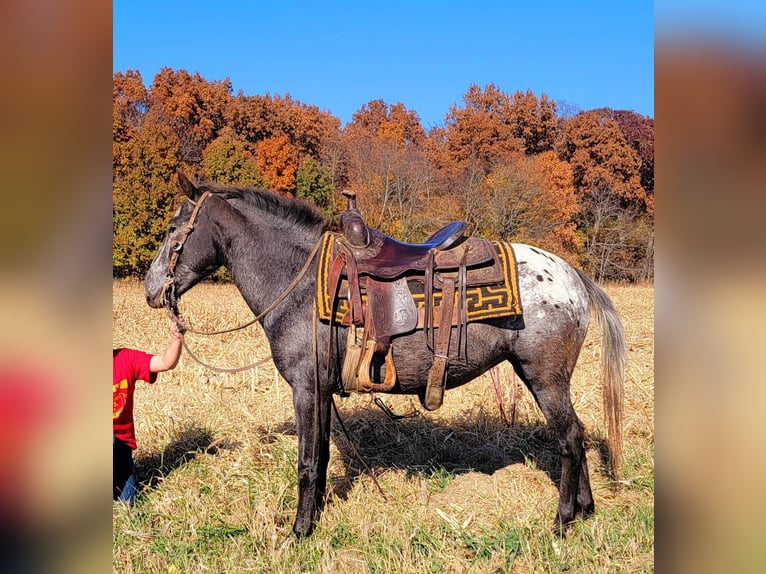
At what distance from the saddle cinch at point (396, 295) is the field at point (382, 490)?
2.46 ft

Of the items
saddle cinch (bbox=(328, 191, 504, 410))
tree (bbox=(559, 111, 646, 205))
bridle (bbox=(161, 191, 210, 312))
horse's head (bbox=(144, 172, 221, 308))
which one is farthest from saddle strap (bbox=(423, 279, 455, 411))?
tree (bbox=(559, 111, 646, 205))

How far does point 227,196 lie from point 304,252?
70 cm

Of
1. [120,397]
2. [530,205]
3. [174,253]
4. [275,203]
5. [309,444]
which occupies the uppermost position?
[530,205]

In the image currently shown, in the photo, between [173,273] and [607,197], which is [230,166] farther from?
[173,273]

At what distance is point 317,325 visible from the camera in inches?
155

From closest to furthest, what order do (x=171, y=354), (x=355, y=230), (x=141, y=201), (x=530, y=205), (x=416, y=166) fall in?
(x=355, y=230) < (x=171, y=354) < (x=141, y=201) < (x=530, y=205) < (x=416, y=166)

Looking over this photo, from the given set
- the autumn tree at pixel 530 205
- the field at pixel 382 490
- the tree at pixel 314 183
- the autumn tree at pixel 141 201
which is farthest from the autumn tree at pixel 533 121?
the field at pixel 382 490

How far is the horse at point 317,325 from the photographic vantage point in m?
3.94

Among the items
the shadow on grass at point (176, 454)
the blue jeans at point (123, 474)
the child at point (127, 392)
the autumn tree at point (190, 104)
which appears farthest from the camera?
the autumn tree at point (190, 104)

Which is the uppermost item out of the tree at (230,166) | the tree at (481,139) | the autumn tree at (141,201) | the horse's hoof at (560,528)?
the tree at (481,139)

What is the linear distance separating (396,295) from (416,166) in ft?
85.5

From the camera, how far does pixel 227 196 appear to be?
421cm

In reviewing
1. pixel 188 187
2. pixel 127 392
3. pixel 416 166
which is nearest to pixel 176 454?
pixel 127 392

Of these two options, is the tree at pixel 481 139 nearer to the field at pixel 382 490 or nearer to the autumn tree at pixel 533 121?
the autumn tree at pixel 533 121
